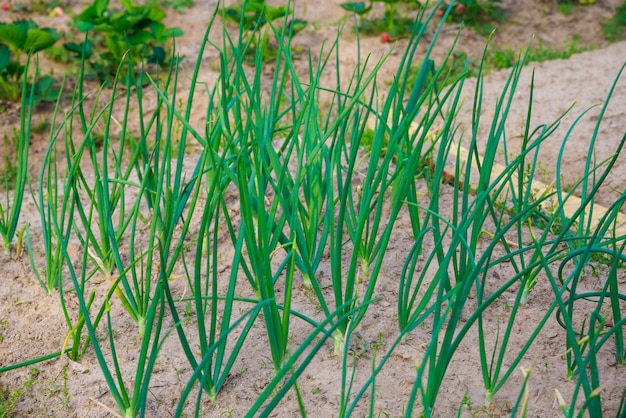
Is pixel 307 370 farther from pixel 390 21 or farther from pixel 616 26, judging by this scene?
pixel 616 26

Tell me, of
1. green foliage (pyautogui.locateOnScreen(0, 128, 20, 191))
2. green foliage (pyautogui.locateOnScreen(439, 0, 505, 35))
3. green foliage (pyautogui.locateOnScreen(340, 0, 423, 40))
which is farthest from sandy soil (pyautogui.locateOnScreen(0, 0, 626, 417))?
green foliage (pyautogui.locateOnScreen(439, 0, 505, 35))

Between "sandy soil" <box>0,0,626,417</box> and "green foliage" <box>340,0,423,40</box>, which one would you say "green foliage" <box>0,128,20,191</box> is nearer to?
"sandy soil" <box>0,0,626,417</box>

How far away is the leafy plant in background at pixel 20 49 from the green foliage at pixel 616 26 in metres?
3.32

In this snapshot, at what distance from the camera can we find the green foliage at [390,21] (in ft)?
13.9

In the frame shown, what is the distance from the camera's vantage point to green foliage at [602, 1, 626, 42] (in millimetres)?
4574

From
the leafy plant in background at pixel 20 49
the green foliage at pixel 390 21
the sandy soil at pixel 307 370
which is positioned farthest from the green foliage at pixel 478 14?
the sandy soil at pixel 307 370

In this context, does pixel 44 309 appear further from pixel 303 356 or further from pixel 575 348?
pixel 575 348

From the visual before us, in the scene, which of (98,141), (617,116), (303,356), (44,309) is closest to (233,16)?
(98,141)

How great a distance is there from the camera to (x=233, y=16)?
3.94 meters

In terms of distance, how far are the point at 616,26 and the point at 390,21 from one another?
4.97ft

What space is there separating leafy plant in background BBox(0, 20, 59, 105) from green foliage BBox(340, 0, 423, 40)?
1706mm

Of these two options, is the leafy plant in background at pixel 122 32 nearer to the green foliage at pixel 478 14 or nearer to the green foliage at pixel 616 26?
the green foliage at pixel 478 14

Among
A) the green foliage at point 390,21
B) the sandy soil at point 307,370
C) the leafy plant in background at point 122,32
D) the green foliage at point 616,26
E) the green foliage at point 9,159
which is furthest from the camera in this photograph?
the green foliage at point 616,26

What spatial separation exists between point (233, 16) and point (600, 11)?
255cm
